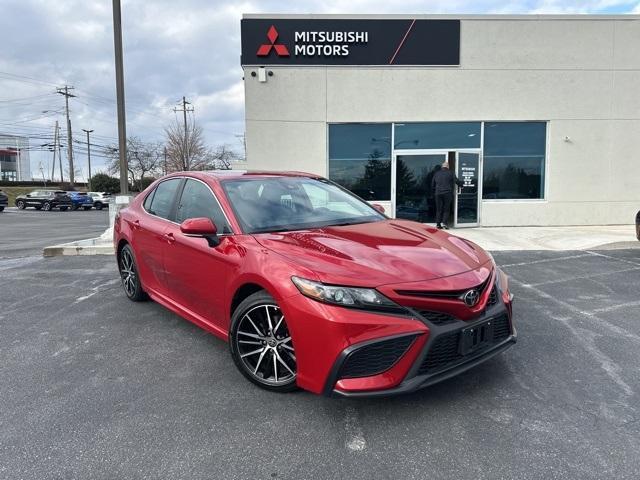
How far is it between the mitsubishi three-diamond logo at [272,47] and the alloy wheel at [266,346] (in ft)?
33.7

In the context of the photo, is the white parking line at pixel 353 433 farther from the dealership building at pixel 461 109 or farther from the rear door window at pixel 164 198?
the dealership building at pixel 461 109

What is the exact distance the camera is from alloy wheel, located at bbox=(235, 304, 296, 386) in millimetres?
2951

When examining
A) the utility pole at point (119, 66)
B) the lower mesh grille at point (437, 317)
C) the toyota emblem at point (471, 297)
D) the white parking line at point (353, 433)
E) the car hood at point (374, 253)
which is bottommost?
the white parking line at point (353, 433)

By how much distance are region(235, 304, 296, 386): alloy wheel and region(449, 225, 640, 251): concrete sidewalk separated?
7.09m

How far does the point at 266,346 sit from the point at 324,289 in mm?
694

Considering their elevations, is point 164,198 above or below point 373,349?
above

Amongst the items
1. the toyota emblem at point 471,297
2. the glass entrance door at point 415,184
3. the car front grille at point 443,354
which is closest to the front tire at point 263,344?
the car front grille at point 443,354

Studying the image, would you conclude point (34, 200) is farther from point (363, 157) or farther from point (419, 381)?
point (419, 381)

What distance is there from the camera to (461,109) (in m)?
12.3

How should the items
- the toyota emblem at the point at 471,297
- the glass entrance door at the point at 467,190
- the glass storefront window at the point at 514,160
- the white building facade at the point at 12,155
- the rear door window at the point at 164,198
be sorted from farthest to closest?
the white building facade at the point at 12,155, the glass storefront window at the point at 514,160, the glass entrance door at the point at 467,190, the rear door window at the point at 164,198, the toyota emblem at the point at 471,297

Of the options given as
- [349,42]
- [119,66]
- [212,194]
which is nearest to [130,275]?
[212,194]

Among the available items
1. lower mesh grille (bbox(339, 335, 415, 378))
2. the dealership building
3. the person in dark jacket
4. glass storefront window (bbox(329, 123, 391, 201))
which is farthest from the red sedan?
the dealership building

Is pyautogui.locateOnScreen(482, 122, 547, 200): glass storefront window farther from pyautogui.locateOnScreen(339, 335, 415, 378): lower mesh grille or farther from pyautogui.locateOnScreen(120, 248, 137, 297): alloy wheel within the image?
pyautogui.locateOnScreen(339, 335, 415, 378): lower mesh grille

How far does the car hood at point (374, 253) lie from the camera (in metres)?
2.69
